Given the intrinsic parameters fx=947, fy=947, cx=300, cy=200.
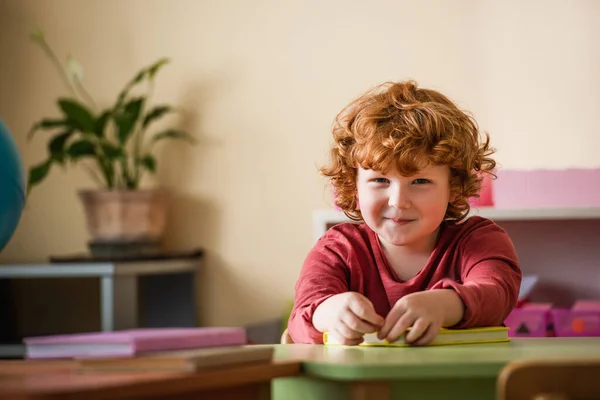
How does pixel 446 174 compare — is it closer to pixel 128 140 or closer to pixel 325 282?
pixel 325 282

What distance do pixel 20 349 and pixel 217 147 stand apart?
1.00 metres

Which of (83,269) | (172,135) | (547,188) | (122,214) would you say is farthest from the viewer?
(172,135)

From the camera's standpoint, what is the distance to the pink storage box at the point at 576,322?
97.7 inches

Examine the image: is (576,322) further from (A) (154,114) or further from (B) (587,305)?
(A) (154,114)

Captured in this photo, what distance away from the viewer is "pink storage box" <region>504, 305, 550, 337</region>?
2537 mm

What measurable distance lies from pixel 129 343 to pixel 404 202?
21.0 inches

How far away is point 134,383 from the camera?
2.45 ft

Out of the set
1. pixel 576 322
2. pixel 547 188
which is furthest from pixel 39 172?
pixel 576 322

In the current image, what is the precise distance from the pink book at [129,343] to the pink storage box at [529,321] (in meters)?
1.75

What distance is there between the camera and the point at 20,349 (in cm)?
316

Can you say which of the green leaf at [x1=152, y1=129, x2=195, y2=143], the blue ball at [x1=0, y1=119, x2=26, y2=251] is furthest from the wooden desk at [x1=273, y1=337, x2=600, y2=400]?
the green leaf at [x1=152, y1=129, x2=195, y2=143]

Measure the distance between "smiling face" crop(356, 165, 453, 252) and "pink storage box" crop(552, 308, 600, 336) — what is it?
1.31 metres

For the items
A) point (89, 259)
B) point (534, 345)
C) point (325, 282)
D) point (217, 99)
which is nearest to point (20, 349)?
point (89, 259)

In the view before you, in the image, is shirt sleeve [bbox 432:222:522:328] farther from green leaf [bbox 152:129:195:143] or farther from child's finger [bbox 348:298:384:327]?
A: green leaf [bbox 152:129:195:143]
